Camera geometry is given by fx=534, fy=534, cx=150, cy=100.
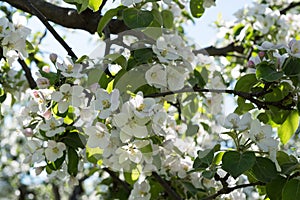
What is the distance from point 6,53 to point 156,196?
2.41 feet

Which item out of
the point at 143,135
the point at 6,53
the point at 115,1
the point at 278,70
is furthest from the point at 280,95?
the point at 6,53

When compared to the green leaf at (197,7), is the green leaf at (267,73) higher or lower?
lower

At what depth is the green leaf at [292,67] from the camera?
4.49ft

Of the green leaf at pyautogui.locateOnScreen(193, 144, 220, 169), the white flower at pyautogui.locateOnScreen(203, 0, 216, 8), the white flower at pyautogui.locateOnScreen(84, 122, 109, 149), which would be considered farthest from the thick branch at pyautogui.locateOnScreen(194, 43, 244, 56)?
the white flower at pyautogui.locateOnScreen(84, 122, 109, 149)

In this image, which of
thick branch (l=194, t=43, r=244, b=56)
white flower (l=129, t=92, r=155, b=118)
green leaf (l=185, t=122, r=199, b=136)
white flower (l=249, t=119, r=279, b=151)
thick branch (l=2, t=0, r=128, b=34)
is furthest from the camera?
thick branch (l=194, t=43, r=244, b=56)

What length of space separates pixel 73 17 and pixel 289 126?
31.7 inches

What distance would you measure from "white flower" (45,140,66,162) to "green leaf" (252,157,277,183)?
53 centimetres

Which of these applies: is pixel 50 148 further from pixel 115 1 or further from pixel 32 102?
pixel 115 1

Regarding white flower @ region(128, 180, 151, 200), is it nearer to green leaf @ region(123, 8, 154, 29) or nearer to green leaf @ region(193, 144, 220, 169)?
green leaf @ region(193, 144, 220, 169)

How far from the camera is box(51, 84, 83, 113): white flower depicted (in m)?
1.36

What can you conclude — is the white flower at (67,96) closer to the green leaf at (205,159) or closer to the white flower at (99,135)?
the white flower at (99,135)

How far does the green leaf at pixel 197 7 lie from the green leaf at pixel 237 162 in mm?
634

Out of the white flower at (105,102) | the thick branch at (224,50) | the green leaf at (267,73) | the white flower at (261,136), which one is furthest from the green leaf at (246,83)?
the thick branch at (224,50)

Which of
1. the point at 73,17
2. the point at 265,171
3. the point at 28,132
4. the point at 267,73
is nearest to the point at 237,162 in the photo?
the point at 265,171
